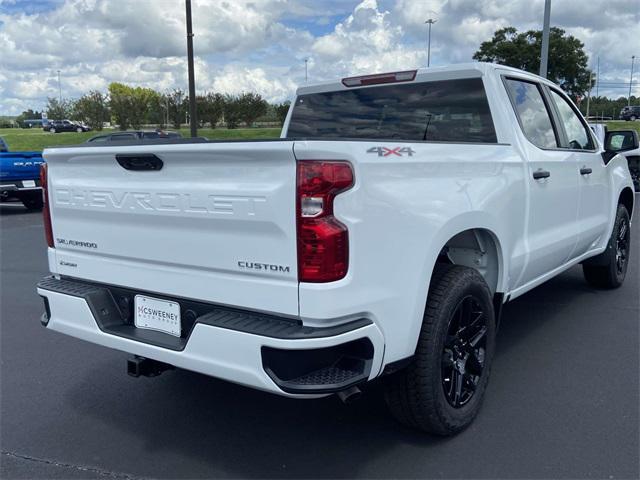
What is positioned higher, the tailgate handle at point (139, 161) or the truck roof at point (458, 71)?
the truck roof at point (458, 71)

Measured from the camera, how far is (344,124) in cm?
460

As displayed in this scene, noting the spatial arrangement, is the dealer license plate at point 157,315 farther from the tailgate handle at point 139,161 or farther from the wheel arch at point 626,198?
the wheel arch at point 626,198

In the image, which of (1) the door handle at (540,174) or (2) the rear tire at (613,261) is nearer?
(1) the door handle at (540,174)

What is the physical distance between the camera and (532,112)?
4406 mm

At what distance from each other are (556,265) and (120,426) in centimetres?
331

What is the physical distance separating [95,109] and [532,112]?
55461 mm

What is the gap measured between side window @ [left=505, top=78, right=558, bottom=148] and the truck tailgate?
2.28m

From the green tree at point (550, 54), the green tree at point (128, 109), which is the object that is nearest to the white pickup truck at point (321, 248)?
the green tree at point (550, 54)

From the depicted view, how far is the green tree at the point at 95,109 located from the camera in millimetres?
54281

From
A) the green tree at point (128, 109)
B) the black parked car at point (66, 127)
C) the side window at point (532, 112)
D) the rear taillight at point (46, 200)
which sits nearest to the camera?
the rear taillight at point (46, 200)

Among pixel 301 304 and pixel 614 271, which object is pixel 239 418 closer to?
pixel 301 304

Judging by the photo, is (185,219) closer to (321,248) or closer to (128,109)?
(321,248)

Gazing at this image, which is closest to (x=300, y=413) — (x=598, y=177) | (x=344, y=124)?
(x=344, y=124)

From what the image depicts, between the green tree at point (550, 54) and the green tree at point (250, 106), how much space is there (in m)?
16.5
